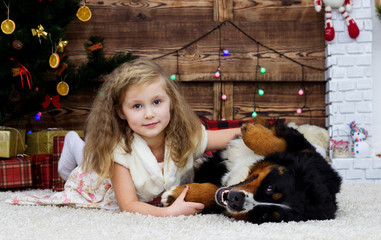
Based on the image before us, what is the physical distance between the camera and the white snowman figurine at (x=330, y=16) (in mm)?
2910

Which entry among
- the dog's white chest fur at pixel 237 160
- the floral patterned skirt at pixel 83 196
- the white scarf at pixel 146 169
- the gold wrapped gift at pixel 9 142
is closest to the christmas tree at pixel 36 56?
the gold wrapped gift at pixel 9 142

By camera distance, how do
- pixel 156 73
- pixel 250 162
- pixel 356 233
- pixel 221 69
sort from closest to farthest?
pixel 356 233 → pixel 250 162 → pixel 156 73 → pixel 221 69

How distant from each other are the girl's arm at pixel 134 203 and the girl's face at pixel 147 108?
18cm

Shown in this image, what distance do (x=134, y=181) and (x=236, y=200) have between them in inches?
19.5

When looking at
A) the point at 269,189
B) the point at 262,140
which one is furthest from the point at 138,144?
the point at 269,189

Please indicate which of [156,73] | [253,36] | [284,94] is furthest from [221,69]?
[156,73]

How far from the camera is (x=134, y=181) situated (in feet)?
4.80

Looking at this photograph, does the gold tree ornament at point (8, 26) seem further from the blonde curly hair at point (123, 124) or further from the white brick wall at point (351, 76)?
the white brick wall at point (351, 76)

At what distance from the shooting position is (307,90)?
10.3ft

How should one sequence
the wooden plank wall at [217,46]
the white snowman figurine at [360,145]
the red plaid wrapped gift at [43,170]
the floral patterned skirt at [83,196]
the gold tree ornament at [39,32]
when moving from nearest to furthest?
the floral patterned skirt at [83,196] → the gold tree ornament at [39,32] → the red plaid wrapped gift at [43,170] → the white snowman figurine at [360,145] → the wooden plank wall at [217,46]

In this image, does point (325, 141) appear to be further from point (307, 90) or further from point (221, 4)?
point (221, 4)

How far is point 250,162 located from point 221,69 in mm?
1802

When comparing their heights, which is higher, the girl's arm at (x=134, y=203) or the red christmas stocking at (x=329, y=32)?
the red christmas stocking at (x=329, y=32)

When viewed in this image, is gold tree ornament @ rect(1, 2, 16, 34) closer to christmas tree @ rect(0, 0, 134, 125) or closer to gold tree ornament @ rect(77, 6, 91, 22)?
christmas tree @ rect(0, 0, 134, 125)
